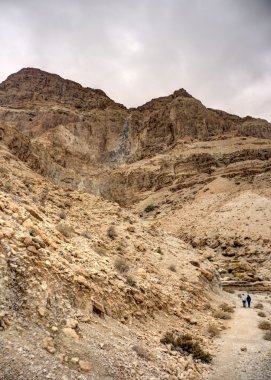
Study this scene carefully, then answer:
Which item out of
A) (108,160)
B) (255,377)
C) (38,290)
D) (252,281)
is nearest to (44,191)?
(38,290)

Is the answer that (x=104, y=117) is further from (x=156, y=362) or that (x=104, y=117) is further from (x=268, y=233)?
(x=156, y=362)

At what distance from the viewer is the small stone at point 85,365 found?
7.41 meters

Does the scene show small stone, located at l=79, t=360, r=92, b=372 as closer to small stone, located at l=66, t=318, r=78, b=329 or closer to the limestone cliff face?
small stone, located at l=66, t=318, r=78, b=329

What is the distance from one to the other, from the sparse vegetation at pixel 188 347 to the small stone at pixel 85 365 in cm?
378

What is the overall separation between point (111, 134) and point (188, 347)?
10652 cm

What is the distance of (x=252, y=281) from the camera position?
31.8 m

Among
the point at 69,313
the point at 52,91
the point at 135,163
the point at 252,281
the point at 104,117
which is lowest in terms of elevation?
the point at 252,281

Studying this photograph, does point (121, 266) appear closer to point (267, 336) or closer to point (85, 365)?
point (267, 336)

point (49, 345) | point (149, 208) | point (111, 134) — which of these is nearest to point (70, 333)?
point (49, 345)

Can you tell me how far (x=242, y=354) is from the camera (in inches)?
464

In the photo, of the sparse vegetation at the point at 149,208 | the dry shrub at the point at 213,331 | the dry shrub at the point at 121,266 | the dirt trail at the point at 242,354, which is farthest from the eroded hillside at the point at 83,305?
the sparse vegetation at the point at 149,208

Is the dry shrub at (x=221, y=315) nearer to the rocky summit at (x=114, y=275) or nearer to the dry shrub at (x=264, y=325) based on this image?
the rocky summit at (x=114, y=275)

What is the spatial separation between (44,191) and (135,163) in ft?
241

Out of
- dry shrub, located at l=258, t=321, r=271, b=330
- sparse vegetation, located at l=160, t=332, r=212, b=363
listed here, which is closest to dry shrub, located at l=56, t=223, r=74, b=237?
sparse vegetation, located at l=160, t=332, r=212, b=363
